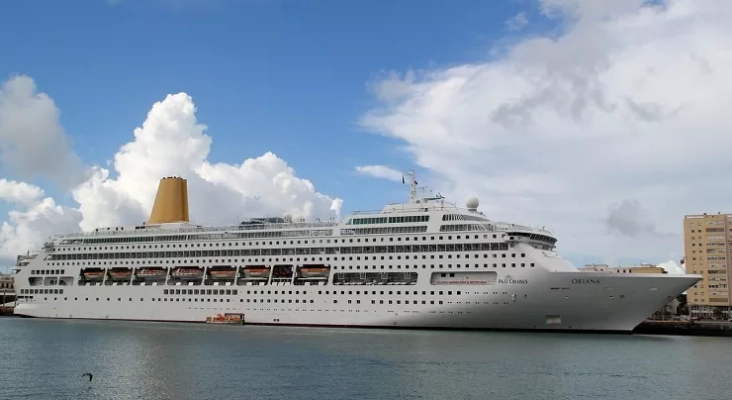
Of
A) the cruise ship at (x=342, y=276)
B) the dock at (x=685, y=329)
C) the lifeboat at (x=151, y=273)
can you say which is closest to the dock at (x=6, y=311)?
the cruise ship at (x=342, y=276)

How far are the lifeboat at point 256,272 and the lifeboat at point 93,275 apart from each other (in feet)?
51.7

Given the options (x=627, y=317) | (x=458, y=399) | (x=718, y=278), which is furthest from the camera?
(x=718, y=278)

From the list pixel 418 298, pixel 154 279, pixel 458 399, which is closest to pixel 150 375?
pixel 458 399

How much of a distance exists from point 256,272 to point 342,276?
8106 millimetres

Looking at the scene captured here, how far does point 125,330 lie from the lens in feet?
162

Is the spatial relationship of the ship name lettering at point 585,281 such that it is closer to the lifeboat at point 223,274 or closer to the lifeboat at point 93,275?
the lifeboat at point 223,274

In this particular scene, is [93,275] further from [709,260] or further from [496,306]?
[709,260]

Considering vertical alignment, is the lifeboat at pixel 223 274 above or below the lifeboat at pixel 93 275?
above

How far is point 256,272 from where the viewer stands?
179 ft

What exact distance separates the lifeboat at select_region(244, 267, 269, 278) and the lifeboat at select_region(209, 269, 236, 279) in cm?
126

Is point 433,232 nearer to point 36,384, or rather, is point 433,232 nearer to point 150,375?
point 150,375

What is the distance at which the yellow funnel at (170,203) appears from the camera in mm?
64938


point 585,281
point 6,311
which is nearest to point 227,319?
point 585,281

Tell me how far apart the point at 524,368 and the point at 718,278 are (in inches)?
3046
